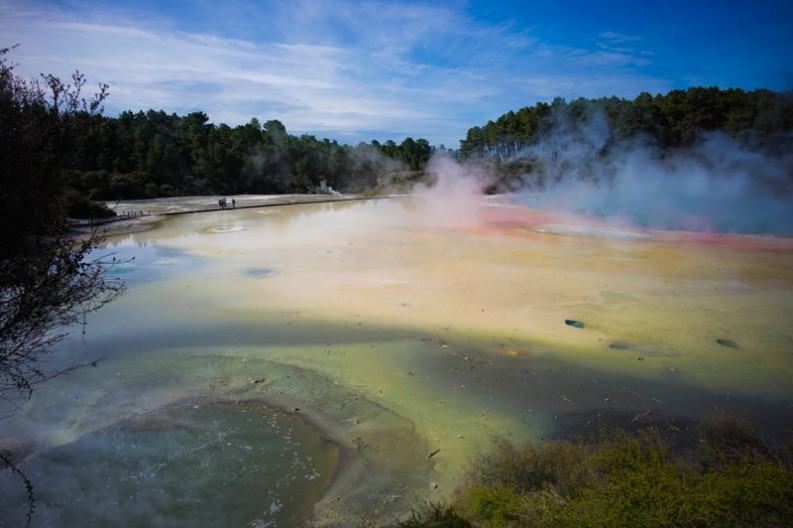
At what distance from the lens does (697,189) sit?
27922 millimetres

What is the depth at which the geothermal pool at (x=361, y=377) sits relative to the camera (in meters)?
4.86

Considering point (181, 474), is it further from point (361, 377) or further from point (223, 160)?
point (223, 160)

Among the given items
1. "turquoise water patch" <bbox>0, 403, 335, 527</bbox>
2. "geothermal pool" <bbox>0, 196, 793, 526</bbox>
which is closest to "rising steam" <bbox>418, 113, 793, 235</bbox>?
"geothermal pool" <bbox>0, 196, 793, 526</bbox>

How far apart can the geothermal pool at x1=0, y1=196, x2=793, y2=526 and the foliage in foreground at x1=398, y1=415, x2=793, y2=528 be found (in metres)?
0.80

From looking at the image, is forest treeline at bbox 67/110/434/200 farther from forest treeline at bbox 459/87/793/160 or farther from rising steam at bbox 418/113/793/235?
rising steam at bbox 418/113/793/235

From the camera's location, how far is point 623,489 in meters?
3.67

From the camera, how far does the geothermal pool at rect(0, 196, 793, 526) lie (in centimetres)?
486

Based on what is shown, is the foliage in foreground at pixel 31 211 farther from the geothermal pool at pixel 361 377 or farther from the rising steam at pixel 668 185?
the rising steam at pixel 668 185

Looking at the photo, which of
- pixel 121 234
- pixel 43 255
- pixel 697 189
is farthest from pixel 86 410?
pixel 697 189

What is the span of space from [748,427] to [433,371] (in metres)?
4.12

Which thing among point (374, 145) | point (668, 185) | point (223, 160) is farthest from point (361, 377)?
point (374, 145)

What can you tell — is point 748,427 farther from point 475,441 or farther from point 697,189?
point 697,189

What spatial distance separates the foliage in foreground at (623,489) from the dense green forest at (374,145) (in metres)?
27.5

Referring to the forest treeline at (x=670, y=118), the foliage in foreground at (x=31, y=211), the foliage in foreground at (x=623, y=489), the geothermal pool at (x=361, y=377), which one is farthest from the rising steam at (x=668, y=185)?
the foliage in foreground at (x=31, y=211)
